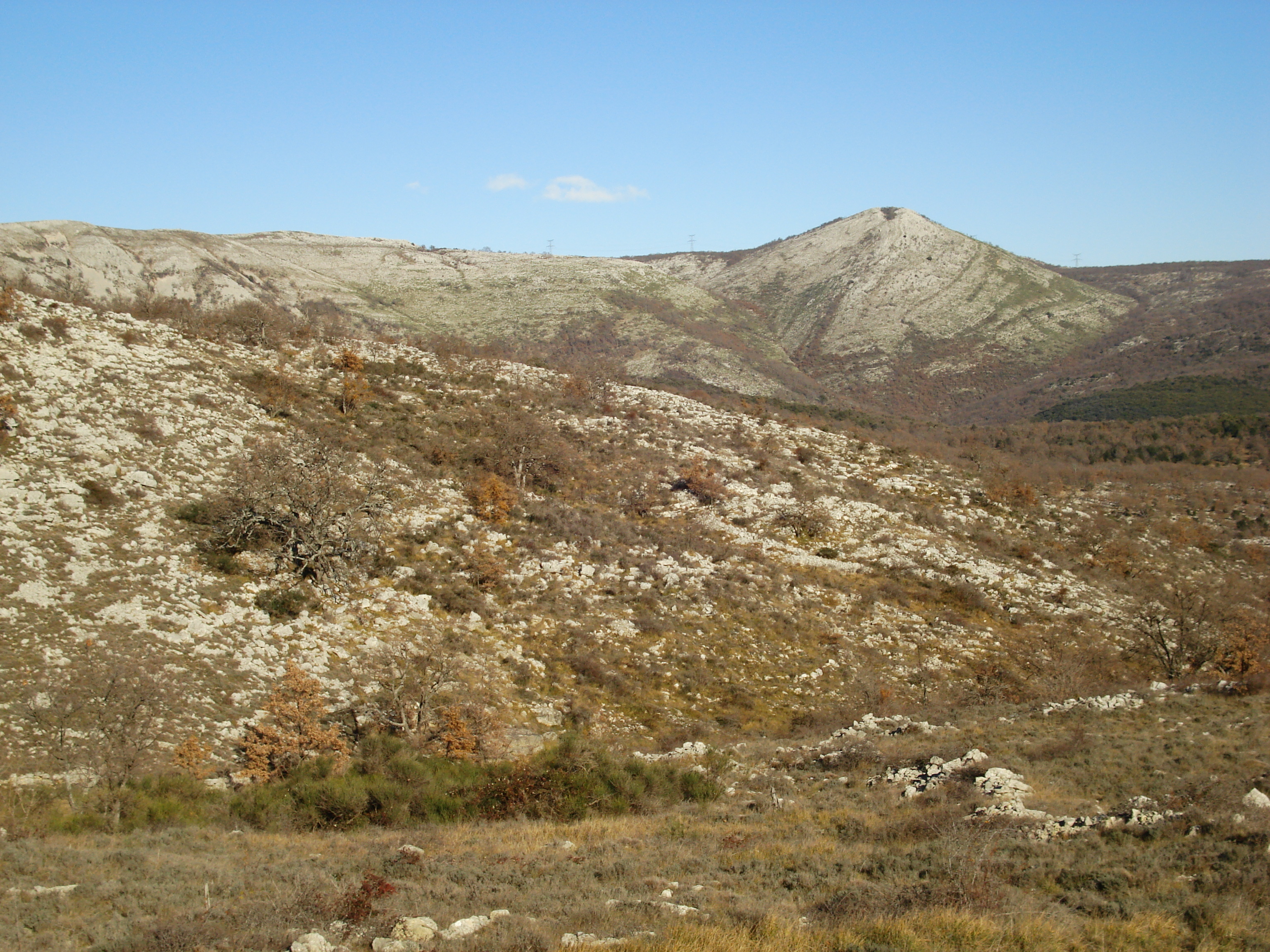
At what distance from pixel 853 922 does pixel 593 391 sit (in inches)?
1222

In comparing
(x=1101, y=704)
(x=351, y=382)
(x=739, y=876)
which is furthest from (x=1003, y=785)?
(x=351, y=382)

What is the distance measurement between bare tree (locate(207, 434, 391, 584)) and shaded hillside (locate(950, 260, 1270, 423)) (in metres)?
81.3

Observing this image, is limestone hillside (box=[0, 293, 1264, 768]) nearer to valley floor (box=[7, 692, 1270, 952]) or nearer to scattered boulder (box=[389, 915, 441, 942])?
valley floor (box=[7, 692, 1270, 952])

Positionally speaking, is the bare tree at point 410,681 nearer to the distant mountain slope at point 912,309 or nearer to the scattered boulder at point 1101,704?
the scattered boulder at point 1101,704

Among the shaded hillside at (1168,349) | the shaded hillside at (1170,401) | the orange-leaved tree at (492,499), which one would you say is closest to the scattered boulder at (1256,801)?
the orange-leaved tree at (492,499)

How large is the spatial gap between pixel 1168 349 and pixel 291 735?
11353cm

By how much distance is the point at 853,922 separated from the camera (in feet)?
21.3

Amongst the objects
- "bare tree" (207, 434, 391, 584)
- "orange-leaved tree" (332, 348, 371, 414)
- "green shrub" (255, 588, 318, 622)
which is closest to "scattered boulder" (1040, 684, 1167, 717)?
"green shrub" (255, 588, 318, 622)

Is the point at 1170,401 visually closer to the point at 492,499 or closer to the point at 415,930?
the point at 492,499

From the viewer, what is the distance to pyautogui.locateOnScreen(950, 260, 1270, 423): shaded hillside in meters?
85.9

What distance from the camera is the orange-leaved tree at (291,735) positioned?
37.2 ft

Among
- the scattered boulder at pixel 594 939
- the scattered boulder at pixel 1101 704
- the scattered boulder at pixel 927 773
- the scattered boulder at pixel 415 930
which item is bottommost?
the scattered boulder at pixel 1101 704

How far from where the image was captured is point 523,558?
20312mm

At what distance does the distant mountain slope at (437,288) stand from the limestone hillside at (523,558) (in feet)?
129
